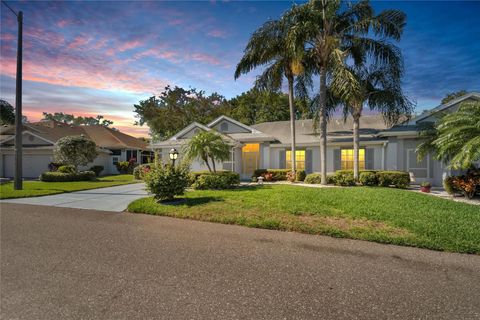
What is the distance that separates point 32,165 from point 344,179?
30.6 m

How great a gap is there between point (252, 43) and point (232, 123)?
23.5ft

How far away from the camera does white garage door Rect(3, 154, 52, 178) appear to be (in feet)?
86.8

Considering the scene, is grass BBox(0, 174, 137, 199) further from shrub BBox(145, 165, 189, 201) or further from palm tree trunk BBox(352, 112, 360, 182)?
palm tree trunk BBox(352, 112, 360, 182)

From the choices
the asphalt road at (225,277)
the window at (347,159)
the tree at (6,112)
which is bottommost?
the asphalt road at (225,277)

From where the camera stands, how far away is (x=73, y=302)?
127 inches

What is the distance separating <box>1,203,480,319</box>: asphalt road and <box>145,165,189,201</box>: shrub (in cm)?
317

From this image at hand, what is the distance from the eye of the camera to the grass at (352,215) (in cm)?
560

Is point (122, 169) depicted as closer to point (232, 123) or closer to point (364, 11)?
point (232, 123)

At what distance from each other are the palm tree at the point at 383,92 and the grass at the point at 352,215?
21.1 feet

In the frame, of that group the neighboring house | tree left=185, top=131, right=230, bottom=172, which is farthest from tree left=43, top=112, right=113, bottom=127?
tree left=185, top=131, right=230, bottom=172

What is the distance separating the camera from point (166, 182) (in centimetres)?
934

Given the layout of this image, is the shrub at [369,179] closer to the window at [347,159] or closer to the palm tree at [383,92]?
the palm tree at [383,92]

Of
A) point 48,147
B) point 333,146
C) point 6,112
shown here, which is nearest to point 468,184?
point 333,146

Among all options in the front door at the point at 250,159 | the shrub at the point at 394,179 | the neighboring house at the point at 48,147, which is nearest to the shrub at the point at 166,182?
the front door at the point at 250,159
